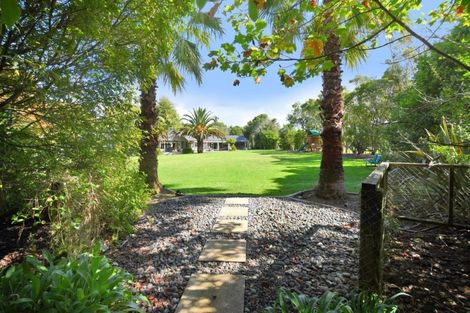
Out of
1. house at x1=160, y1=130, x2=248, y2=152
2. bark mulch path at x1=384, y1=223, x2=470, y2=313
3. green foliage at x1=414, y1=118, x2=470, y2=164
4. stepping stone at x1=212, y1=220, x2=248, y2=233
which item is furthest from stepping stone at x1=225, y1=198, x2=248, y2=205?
house at x1=160, y1=130, x2=248, y2=152

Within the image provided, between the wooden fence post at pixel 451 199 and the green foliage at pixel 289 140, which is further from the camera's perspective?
the green foliage at pixel 289 140

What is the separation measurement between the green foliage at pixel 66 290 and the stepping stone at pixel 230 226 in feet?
7.47

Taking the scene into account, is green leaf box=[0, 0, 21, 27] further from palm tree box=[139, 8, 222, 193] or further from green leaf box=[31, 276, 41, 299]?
palm tree box=[139, 8, 222, 193]

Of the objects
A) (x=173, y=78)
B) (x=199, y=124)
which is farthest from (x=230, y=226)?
(x=199, y=124)

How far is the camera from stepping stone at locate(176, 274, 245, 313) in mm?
2486

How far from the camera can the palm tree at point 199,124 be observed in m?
45.6

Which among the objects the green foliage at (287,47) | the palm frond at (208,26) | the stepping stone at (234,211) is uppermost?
the palm frond at (208,26)

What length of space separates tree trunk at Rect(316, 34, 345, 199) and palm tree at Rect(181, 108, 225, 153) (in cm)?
3879

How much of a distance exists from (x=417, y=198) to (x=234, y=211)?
10.7 ft

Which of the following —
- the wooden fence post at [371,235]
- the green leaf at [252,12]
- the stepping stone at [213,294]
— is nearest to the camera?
the green leaf at [252,12]

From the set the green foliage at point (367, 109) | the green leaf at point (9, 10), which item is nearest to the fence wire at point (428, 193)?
the green leaf at point (9, 10)

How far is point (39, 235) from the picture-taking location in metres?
4.49

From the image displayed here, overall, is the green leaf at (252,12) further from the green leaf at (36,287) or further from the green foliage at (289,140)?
the green foliage at (289,140)

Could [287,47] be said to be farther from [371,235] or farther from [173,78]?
[173,78]
